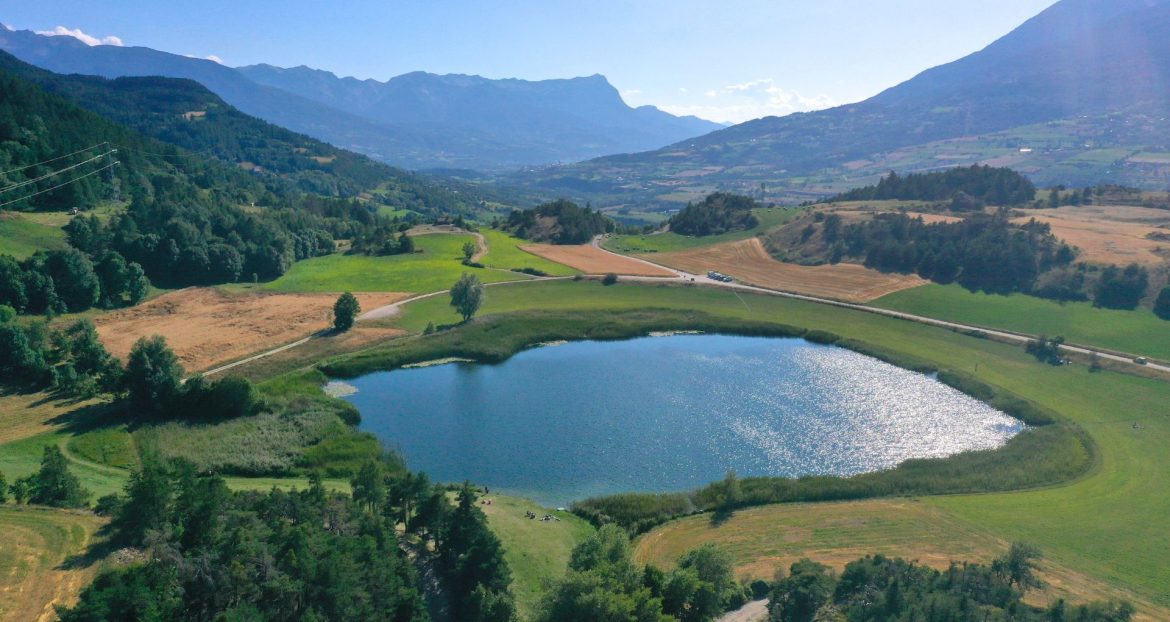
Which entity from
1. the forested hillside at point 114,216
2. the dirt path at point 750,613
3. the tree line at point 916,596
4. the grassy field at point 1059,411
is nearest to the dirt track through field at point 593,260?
the grassy field at point 1059,411

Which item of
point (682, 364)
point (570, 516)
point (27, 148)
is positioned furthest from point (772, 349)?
point (27, 148)

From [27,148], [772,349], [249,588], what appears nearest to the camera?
[249,588]

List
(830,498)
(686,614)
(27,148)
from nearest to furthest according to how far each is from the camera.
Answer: (686,614) → (830,498) → (27,148)

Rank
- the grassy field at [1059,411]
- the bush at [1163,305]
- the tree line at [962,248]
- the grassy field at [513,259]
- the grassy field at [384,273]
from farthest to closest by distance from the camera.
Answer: the grassy field at [513,259]
the tree line at [962,248]
the grassy field at [384,273]
the bush at [1163,305]
the grassy field at [1059,411]

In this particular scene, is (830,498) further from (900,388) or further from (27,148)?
(27,148)

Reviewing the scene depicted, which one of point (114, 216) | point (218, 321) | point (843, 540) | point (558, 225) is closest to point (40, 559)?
point (843, 540)

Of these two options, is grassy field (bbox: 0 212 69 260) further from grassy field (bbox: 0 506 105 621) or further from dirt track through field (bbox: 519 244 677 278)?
dirt track through field (bbox: 519 244 677 278)

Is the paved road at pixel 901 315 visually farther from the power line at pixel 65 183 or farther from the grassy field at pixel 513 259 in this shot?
the power line at pixel 65 183
